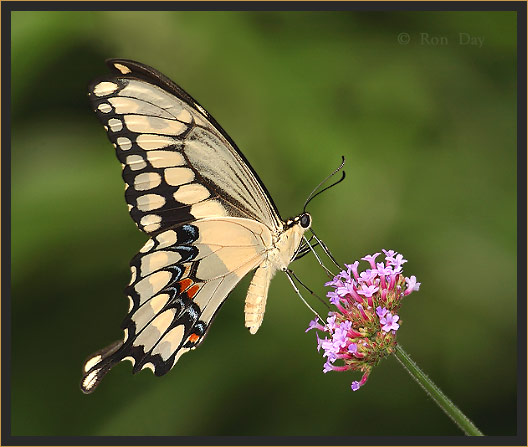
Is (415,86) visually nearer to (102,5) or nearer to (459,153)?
(459,153)

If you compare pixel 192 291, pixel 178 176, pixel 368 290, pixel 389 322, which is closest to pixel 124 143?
pixel 178 176

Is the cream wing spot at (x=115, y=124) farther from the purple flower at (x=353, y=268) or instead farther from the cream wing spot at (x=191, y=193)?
the purple flower at (x=353, y=268)

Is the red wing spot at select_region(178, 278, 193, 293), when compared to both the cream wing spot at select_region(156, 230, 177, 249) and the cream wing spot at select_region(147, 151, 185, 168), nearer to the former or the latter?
the cream wing spot at select_region(156, 230, 177, 249)

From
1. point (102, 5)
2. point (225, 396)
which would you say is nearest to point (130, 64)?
point (102, 5)

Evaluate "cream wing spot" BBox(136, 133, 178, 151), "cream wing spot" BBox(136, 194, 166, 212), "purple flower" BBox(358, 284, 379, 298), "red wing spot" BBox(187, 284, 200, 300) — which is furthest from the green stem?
"cream wing spot" BBox(136, 133, 178, 151)

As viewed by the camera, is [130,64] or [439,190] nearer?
[130,64]

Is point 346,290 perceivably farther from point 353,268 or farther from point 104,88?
point 104,88

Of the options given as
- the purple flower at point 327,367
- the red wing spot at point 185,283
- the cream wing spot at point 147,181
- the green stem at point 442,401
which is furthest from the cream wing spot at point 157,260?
the green stem at point 442,401
